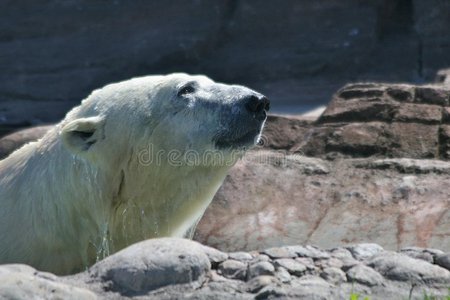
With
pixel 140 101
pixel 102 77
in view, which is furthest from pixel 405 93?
pixel 102 77

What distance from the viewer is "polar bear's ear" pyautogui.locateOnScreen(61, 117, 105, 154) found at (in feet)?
15.9

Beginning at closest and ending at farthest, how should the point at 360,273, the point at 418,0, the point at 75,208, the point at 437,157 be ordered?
the point at 360,273
the point at 75,208
the point at 437,157
the point at 418,0

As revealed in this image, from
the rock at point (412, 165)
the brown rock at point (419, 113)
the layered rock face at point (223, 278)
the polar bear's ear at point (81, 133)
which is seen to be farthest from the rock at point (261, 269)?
the brown rock at point (419, 113)

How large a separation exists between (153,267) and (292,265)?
52 centimetres

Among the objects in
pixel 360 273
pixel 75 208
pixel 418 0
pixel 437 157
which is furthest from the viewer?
pixel 418 0

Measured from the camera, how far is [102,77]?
33.0ft

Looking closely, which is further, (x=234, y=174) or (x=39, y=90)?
(x=39, y=90)

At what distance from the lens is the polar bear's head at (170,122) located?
482cm

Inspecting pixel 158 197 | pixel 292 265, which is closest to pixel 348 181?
pixel 158 197

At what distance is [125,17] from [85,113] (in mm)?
5541

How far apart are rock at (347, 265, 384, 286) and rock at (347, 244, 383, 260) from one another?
0.19m

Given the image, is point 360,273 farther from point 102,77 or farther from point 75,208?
point 102,77

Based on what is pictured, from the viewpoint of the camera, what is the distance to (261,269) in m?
3.68

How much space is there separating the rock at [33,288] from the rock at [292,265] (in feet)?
2.29
